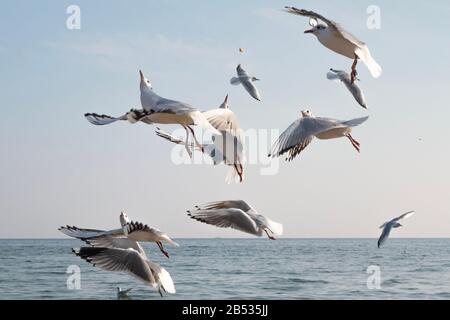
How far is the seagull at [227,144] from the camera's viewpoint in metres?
6.32

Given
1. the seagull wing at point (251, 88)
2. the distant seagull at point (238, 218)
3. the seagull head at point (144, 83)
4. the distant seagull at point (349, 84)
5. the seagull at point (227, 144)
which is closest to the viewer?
the distant seagull at point (238, 218)

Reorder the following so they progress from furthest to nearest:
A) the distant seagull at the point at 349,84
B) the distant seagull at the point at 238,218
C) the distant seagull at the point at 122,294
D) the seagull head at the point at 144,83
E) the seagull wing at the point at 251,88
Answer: the distant seagull at the point at 122,294 → the seagull wing at the point at 251,88 → the distant seagull at the point at 349,84 → the seagull head at the point at 144,83 → the distant seagull at the point at 238,218

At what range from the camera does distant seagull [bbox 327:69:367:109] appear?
23.2ft

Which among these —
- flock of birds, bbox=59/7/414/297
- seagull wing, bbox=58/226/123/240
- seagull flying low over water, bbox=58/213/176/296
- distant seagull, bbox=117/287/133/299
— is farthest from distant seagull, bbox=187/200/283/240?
distant seagull, bbox=117/287/133/299

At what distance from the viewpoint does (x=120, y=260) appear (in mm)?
6203

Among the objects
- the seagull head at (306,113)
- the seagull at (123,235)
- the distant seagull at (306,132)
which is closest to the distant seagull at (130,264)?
the seagull at (123,235)

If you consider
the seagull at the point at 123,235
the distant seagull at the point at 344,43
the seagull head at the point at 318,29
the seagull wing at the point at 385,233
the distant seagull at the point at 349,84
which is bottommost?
the seagull wing at the point at 385,233

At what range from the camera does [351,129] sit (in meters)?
6.45

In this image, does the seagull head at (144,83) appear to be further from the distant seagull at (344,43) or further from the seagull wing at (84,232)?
the distant seagull at (344,43)

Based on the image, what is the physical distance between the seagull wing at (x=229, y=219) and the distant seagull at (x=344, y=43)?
1681mm

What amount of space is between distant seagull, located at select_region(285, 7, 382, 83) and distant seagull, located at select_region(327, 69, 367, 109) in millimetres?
279

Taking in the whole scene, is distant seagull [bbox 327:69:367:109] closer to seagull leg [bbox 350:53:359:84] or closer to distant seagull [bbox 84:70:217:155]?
seagull leg [bbox 350:53:359:84]

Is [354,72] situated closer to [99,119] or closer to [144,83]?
[144,83]
